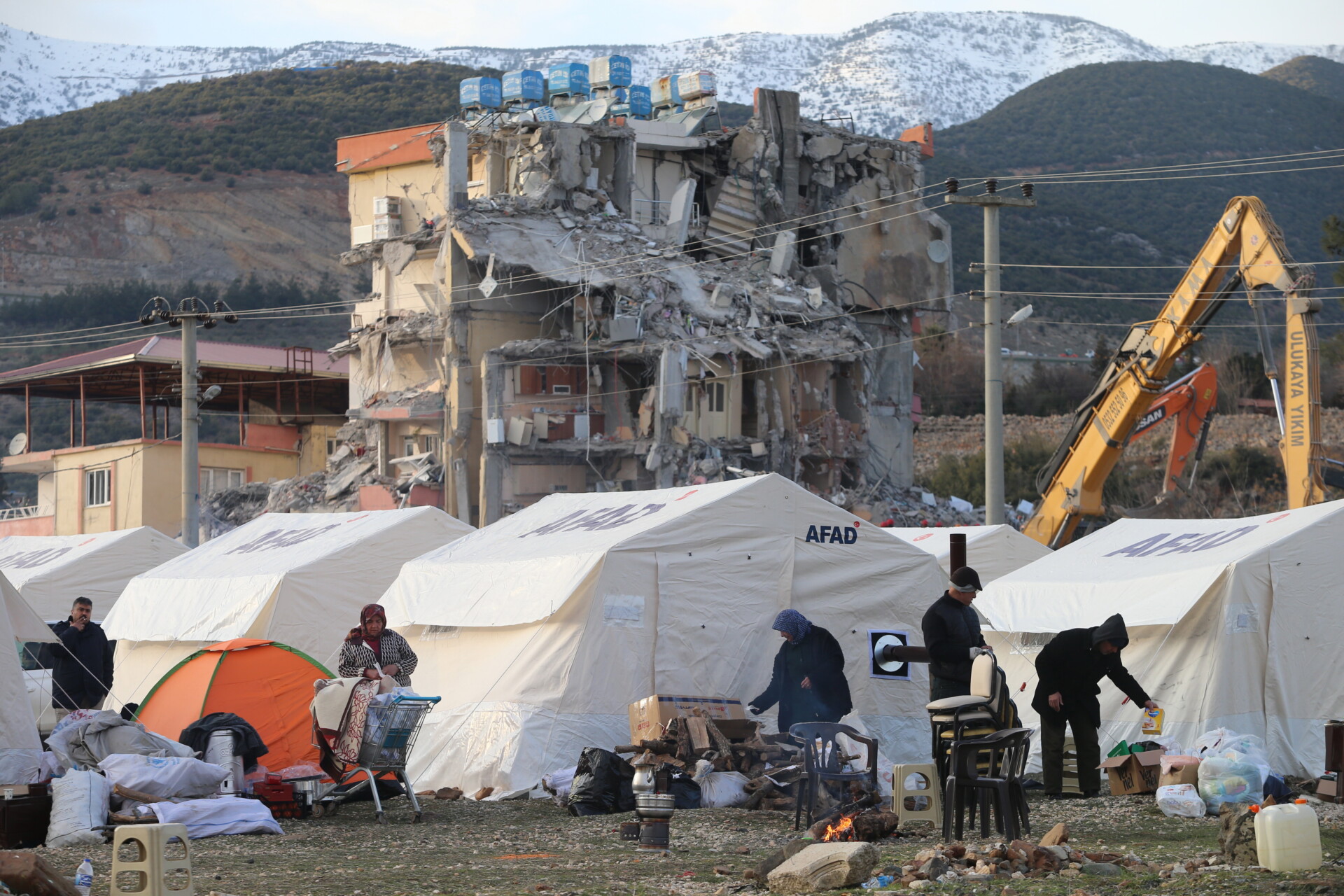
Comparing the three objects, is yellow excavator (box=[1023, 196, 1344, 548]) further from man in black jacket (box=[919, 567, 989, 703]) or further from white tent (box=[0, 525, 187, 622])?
white tent (box=[0, 525, 187, 622])

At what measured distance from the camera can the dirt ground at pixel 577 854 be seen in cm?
695

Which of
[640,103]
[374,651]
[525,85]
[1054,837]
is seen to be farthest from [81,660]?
[640,103]

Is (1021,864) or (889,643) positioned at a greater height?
(889,643)

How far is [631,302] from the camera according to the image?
1681 inches

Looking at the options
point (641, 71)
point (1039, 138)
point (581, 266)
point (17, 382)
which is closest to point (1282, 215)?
point (1039, 138)

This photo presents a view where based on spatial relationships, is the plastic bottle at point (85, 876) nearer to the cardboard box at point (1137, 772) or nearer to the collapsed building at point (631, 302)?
the cardboard box at point (1137, 772)

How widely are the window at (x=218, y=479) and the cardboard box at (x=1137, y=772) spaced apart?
4221cm

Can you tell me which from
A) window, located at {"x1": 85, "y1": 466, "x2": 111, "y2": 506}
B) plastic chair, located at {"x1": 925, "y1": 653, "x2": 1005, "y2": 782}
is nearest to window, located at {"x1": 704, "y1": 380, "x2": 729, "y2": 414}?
window, located at {"x1": 85, "y1": 466, "x2": 111, "y2": 506}

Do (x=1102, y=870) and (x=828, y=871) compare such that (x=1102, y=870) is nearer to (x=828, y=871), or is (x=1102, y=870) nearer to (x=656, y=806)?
(x=828, y=871)

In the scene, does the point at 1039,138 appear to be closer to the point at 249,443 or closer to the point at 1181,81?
the point at 1181,81

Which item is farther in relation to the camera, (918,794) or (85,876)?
(918,794)

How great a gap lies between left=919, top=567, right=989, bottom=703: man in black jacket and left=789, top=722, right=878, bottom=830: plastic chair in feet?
2.09

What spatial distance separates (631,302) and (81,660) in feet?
93.5

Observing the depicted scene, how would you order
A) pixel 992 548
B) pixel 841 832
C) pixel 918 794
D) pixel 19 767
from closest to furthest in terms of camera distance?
pixel 841 832 < pixel 918 794 < pixel 19 767 < pixel 992 548
